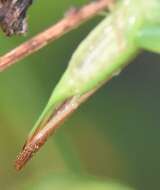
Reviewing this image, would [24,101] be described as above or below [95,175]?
above

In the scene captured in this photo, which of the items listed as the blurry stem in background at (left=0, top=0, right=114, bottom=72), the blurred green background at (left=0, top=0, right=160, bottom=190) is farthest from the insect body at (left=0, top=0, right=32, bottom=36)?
the blurred green background at (left=0, top=0, right=160, bottom=190)

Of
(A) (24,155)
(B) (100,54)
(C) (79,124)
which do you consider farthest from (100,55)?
(C) (79,124)

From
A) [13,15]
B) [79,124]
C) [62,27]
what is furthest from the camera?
[79,124]

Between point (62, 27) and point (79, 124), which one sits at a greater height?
point (62, 27)

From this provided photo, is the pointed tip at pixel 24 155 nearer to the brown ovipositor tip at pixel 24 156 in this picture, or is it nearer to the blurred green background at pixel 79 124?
the brown ovipositor tip at pixel 24 156

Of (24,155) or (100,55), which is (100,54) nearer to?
(100,55)

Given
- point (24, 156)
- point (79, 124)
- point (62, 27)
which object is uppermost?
point (62, 27)

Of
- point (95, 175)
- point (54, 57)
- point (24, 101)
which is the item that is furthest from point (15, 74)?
point (95, 175)

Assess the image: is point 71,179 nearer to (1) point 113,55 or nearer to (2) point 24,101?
(2) point 24,101
